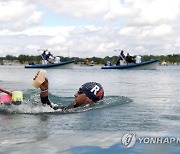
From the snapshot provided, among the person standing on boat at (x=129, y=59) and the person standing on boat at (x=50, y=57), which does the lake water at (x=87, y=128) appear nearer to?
the person standing on boat at (x=129, y=59)

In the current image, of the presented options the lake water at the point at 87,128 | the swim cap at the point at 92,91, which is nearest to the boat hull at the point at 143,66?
the lake water at the point at 87,128

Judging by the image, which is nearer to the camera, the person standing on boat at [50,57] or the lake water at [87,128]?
the lake water at [87,128]

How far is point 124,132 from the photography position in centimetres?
1074

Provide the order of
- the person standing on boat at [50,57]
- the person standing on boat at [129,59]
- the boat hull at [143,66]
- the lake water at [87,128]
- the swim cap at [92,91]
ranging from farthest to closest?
1. the person standing on boat at [50,57]
2. the person standing on boat at [129,59]
3. the boat hull at [143,66]
4. the swim cap at [92,91]
5. the lake water at [87,128]

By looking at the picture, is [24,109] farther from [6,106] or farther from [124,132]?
[124,132]

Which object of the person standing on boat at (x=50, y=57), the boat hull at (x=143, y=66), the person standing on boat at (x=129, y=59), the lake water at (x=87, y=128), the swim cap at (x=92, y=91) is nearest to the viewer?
the lake water at (x=87, y=128)

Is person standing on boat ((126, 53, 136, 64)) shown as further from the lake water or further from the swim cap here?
the swim cap

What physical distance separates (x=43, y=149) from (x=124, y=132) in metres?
2.60

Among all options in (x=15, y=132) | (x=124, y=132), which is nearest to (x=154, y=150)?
(x=124, y=132)

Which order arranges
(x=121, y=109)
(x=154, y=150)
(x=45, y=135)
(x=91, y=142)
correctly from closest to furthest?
1. (x=154, y=150)
2. (x=91, y=142)
3. (x=45, y=135)
4. (x=121, y=109)

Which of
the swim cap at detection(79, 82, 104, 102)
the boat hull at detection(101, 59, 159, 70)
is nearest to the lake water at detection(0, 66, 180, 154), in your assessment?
the swim cap at detection(79, 82, 104, 102)

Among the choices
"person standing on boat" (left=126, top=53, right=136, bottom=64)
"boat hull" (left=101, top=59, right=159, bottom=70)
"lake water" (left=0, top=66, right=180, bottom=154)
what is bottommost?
"lake water" (left=0, top=66, right=180, bottom=154)

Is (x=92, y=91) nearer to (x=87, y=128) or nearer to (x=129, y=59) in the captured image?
(x=87, y=128)

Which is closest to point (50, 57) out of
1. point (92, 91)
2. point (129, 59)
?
point (129, 59)
